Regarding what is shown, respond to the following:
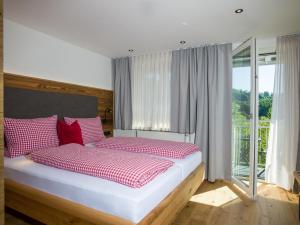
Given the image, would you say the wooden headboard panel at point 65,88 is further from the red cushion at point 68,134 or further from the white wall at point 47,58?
the red cushion at point 68,134

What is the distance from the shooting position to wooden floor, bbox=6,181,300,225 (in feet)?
6.59

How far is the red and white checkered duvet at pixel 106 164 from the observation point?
150 cm

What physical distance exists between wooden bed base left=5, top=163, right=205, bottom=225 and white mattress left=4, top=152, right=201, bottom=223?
0.12 ft

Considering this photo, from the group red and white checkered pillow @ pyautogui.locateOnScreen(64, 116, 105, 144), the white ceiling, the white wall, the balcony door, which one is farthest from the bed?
the white ceiling

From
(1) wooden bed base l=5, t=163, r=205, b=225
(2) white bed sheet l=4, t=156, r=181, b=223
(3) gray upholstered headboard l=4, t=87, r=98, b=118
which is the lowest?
(1) wooden bed base l=5, t=163, r=205, b=225

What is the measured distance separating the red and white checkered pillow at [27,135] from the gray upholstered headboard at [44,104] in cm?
26

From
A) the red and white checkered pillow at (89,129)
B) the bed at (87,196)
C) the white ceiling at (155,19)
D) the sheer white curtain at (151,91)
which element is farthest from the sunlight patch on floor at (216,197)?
the white ceiling at (155,19)

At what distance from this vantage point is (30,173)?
1.76 metres

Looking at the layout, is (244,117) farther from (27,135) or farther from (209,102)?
(27,135)

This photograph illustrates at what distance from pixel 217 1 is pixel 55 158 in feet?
7.19

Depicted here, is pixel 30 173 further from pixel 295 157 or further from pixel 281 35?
pixel 281 35

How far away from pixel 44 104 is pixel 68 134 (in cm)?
64

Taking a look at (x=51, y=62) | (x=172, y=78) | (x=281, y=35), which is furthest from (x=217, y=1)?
(x=51, y=62)

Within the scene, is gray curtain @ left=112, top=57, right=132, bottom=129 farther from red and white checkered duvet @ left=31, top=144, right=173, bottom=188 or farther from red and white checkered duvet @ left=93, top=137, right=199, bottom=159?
red and white checkered duvet @ left=31, top=144, right=173, bottom=188
